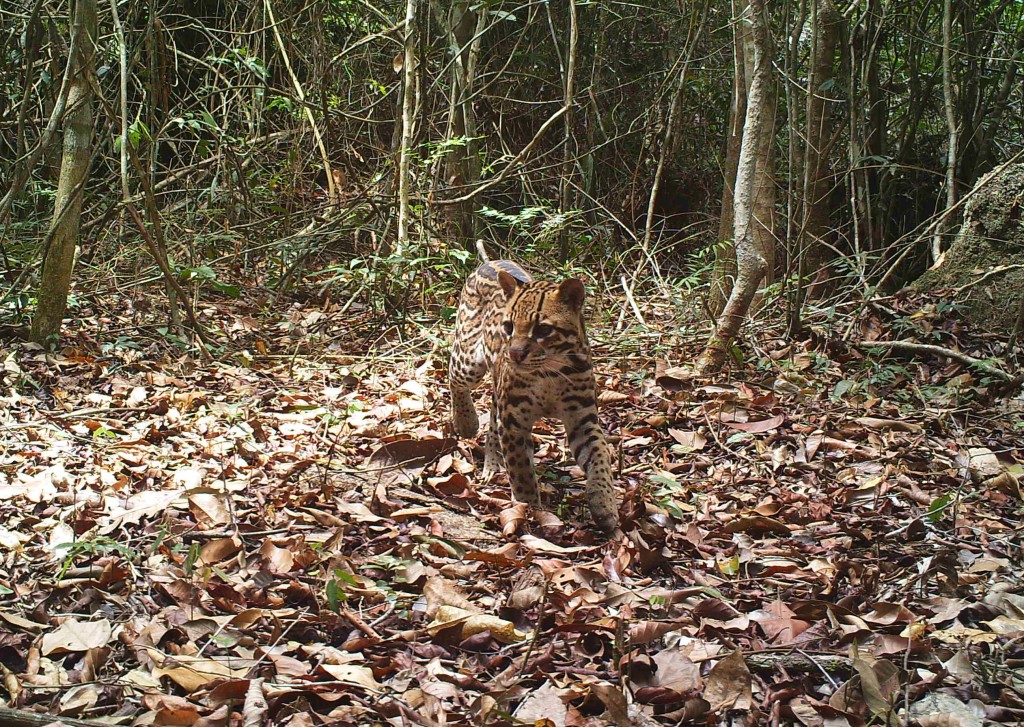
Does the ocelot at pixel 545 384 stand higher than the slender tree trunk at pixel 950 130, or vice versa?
the slender tree trunk at pixel 950 130

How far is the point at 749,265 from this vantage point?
6320 millimetres

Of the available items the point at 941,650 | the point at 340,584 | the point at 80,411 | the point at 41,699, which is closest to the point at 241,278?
the point at 80,411

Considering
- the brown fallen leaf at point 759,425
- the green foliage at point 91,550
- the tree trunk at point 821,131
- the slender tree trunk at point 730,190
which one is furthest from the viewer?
the tree trunk at point 821,131

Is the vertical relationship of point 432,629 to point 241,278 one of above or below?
below

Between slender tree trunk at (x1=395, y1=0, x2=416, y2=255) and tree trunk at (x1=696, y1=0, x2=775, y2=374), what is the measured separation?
2.86 m

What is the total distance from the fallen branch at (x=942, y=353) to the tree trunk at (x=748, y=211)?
0.90 m

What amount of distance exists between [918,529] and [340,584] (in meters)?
2.67

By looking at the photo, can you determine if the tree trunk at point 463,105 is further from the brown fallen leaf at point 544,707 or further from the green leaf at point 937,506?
the brown fallen leaf at point 544,707

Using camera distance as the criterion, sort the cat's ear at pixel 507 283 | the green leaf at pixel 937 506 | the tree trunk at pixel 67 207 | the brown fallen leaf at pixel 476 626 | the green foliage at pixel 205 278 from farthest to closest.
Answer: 1. the green foliage at pixel 205 278
2. the tree trunk at pixel 67 207
3. the cat's ear at pixel 507 283
4. the green leaf at pixel 937 506
5. the brown fallen leaf at pixel 476 626

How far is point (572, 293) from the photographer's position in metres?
4.82

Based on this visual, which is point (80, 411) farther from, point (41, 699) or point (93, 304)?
point (41, 699)

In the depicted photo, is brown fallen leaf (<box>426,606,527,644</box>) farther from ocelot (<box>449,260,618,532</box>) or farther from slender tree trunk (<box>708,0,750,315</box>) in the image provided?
slender tree trunk (<box>708,0,750,315</box>)

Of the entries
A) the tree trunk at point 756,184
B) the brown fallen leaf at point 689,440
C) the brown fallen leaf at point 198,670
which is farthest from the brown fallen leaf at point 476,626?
the tree trunk at point 756,184

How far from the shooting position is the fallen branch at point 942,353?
5.69 meters
